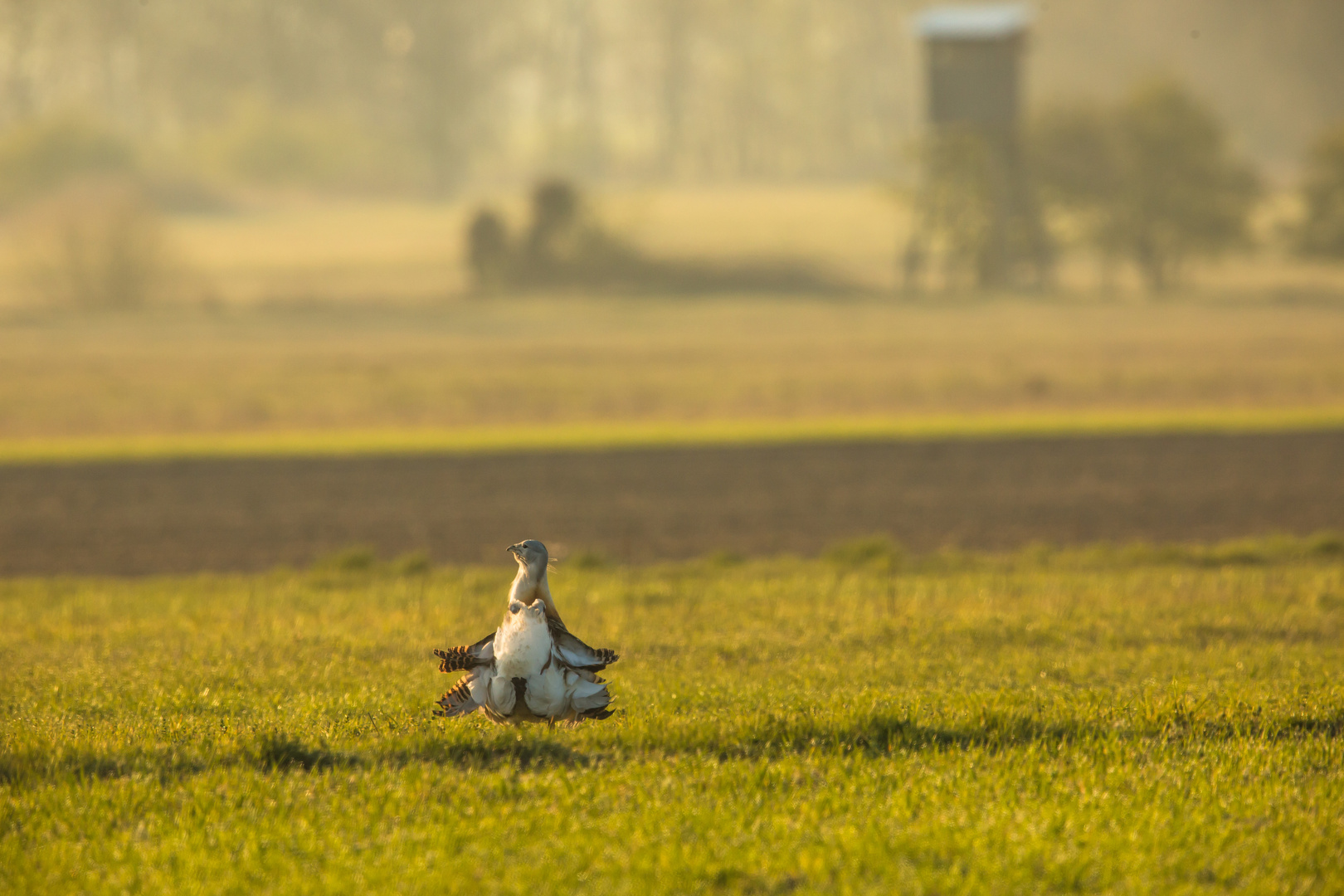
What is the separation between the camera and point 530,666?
6.52 m

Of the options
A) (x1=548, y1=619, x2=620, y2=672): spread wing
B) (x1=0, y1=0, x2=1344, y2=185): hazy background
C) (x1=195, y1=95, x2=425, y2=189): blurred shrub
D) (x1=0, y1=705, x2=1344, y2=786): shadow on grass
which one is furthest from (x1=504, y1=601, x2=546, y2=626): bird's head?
(x1=0, y1=0, x2=1344, y2=185): hazy background

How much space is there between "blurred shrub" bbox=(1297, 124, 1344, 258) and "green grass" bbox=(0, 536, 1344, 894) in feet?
221

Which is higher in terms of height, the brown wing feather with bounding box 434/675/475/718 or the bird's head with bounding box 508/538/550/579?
the bird's head with bounding box 508/538/550/579

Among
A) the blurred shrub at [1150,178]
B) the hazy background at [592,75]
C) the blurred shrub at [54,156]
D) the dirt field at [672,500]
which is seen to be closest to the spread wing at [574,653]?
the dirt field at [672,500]

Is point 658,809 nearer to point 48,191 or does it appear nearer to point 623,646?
point 623,646

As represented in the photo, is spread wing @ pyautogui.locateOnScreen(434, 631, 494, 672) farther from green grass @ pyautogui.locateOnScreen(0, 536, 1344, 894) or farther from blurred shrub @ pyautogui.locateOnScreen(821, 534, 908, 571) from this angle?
blurred shrub @ pyautogui.locateOnScreen(821, 534, 908, 571)

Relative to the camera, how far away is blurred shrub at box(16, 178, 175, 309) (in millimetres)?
64500

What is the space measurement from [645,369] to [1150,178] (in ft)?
134

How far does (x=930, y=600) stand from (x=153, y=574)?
35.8 ft

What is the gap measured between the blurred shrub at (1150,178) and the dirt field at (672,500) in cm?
4600

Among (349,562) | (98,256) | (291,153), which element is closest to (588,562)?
(349,562)

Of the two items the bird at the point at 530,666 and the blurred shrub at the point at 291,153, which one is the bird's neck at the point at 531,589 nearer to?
the bird at the point at 530,666

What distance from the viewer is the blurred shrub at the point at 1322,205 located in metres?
70.1

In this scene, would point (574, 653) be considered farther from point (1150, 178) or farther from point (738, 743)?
point (1150, 178)
